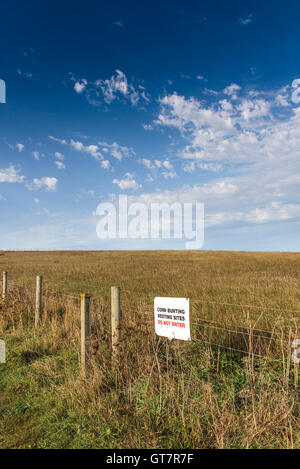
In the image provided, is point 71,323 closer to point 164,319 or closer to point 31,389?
point 31,389

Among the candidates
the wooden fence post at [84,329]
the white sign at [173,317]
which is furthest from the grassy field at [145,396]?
the white sign at [173,317]

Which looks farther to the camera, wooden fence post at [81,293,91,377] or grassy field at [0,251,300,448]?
wooden fence post at [81,293,91,377]

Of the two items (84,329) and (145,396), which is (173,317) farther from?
(84,329)

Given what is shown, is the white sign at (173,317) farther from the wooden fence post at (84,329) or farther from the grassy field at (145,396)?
the wooden fence post at (84,329)

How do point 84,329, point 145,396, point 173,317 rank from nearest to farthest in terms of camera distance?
point 145,396, point 173,317, point 84,329

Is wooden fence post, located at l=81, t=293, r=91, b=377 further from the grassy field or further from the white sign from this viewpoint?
the white sign

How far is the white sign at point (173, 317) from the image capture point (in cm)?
402

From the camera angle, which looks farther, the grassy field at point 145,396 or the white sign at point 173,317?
the white sign at point 173,317

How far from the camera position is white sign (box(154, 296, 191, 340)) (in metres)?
4.02

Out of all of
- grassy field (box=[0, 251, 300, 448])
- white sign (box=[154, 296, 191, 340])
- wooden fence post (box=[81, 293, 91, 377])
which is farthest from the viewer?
wooden fence post (box=[81, 293, 91, 377])

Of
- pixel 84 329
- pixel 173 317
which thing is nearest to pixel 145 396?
pixel 173 317

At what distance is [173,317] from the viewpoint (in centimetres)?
419

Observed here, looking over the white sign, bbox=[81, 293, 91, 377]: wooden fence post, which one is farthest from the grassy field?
the white sign
